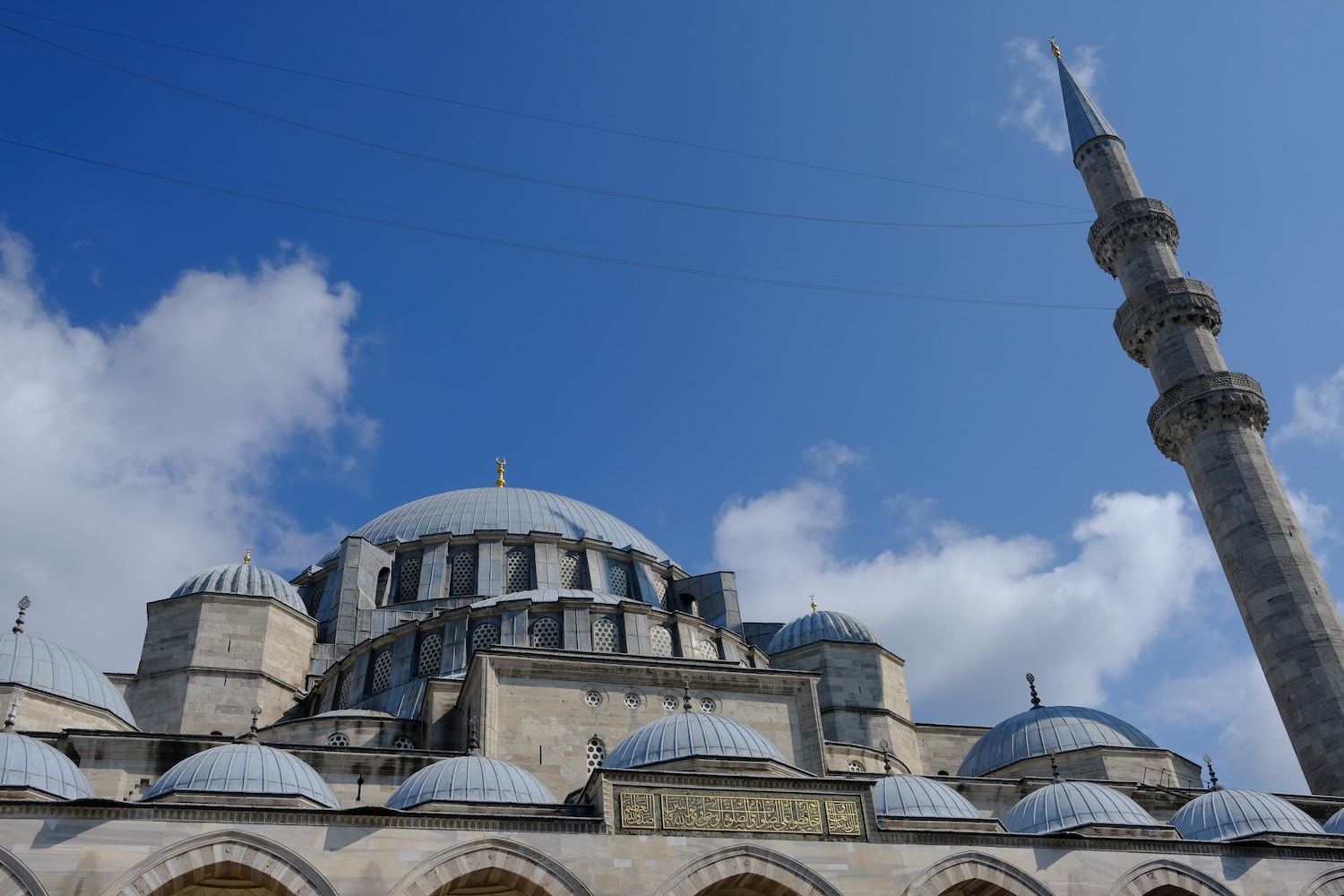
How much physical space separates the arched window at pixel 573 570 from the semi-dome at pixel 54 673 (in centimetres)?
877

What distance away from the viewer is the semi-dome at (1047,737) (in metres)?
19.5

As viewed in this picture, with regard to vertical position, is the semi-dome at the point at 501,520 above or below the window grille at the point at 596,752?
above

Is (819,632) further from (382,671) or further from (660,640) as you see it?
(382,671)

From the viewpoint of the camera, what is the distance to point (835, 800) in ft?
42.0

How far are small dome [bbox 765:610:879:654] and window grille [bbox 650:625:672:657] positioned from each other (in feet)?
12.7

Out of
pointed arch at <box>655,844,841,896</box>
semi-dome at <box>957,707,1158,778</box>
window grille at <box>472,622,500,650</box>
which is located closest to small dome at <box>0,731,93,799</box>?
pointed arch at <box>655,844,841,896</box>

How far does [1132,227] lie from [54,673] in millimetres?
21200

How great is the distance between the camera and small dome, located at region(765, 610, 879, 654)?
2281 cm

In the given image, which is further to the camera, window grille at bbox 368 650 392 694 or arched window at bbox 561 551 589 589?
arched window at bbox 561 551 589 589

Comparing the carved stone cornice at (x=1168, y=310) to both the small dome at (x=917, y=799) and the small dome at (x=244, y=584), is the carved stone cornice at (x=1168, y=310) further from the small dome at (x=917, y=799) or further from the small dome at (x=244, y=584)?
the small dome at (x=244, y=584)

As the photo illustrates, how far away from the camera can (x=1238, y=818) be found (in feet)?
46.6

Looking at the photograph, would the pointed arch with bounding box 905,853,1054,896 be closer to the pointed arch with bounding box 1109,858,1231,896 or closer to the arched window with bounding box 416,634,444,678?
the pointed arch with bounding box 1109,858,1231,896

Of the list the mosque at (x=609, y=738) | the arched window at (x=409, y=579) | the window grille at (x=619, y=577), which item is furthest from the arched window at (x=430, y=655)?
the window grille at (x=619, y=577)

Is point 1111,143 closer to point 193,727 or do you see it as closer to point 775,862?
point 775,862
